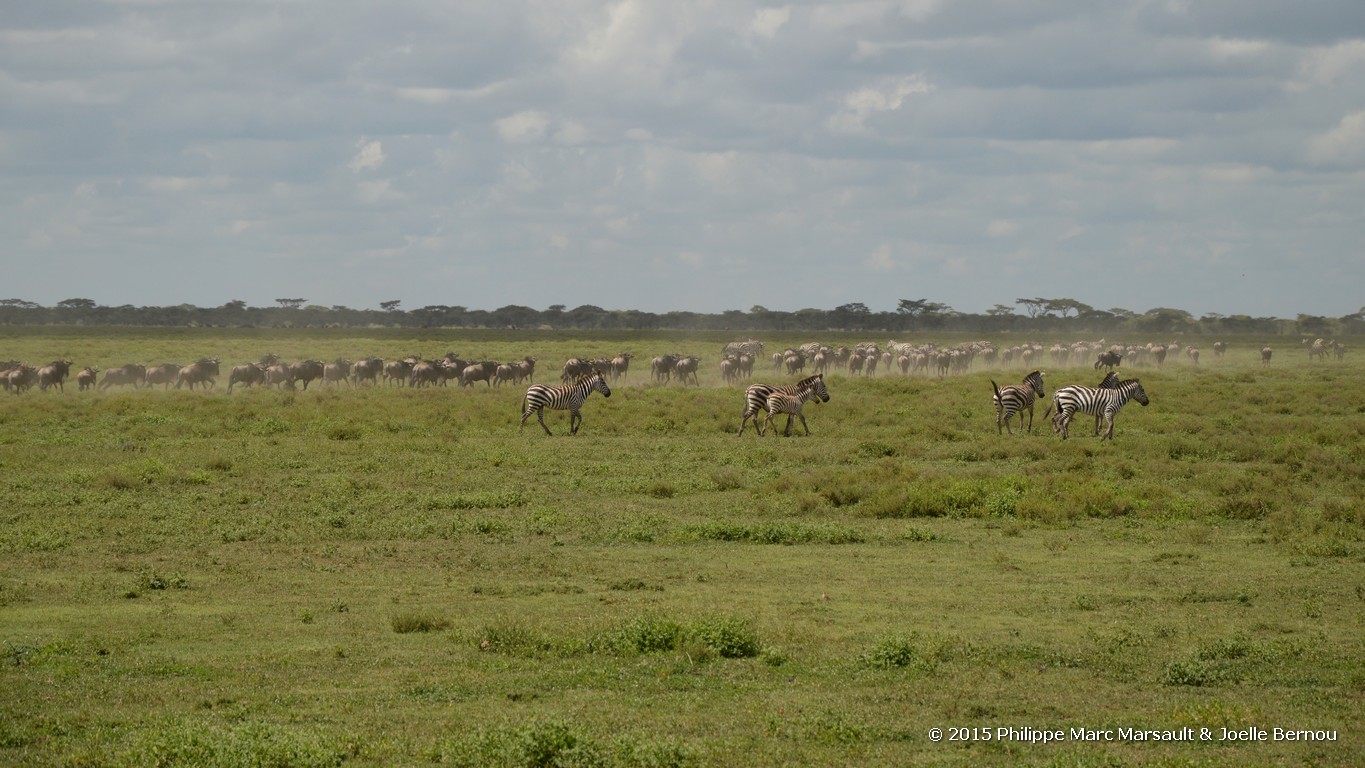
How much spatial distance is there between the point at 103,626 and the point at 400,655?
3.38m

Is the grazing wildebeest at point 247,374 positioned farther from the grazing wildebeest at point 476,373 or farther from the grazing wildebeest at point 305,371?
the grazing wildebeest at point 476,373

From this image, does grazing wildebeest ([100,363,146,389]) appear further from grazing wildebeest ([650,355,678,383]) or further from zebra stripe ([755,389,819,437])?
zebra stripe ([755,389,819,437])

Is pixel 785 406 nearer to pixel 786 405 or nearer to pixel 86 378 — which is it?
pixel 786 405

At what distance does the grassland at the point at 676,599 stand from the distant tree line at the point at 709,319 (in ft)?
390

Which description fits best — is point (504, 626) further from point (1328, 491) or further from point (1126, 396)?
point (1126, 396)

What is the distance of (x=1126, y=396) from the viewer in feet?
96.6

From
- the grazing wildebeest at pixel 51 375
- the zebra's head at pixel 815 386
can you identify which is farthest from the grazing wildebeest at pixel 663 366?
the grazing wildebeest at pixel 51 375

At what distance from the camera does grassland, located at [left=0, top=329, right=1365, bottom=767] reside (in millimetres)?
8070

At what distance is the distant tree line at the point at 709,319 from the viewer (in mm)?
147000

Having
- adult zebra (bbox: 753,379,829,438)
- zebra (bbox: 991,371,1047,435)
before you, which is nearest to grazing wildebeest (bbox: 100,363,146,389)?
adult zebra (bbox: 753,379,829,438)

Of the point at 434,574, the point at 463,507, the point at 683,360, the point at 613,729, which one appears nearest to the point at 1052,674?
the point at 613,729

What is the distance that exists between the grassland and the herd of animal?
1.73 m

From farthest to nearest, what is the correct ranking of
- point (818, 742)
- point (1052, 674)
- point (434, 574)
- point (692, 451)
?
point (692, 451) < point (434, 574) < point (1052, 674) < point (818, 742)

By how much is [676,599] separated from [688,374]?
40.7 m
